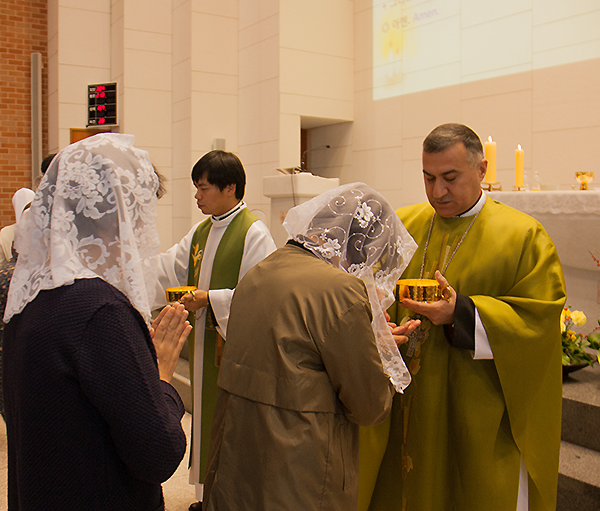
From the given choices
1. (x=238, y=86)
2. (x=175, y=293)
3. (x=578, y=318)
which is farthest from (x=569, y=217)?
(x=238, y=86)

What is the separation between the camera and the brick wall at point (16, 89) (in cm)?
891

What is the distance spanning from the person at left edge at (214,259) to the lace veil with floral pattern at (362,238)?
1.42m

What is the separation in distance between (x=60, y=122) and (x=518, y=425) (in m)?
8.09

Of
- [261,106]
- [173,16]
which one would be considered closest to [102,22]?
[173,16]

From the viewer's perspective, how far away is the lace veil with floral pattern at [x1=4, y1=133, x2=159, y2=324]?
1.39 meters

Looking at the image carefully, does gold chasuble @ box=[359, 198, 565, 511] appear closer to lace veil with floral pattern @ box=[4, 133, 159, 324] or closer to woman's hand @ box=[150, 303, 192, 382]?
woman's hand @ box=[150, 303, 192, 382]

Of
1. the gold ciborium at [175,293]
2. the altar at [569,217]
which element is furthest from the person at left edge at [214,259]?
the altar at [569,217]

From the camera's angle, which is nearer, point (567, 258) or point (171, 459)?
point (171, 459)

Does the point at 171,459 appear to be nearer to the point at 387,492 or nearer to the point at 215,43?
the point at 387,492

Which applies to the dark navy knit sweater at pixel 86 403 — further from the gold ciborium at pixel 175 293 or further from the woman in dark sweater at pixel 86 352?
the gold ciborium at pixel 175 293

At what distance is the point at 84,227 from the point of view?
142 centimetres

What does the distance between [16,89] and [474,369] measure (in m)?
9.01

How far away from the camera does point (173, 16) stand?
852cm

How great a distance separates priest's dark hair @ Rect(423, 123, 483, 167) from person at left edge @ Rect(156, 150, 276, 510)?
136 cm
